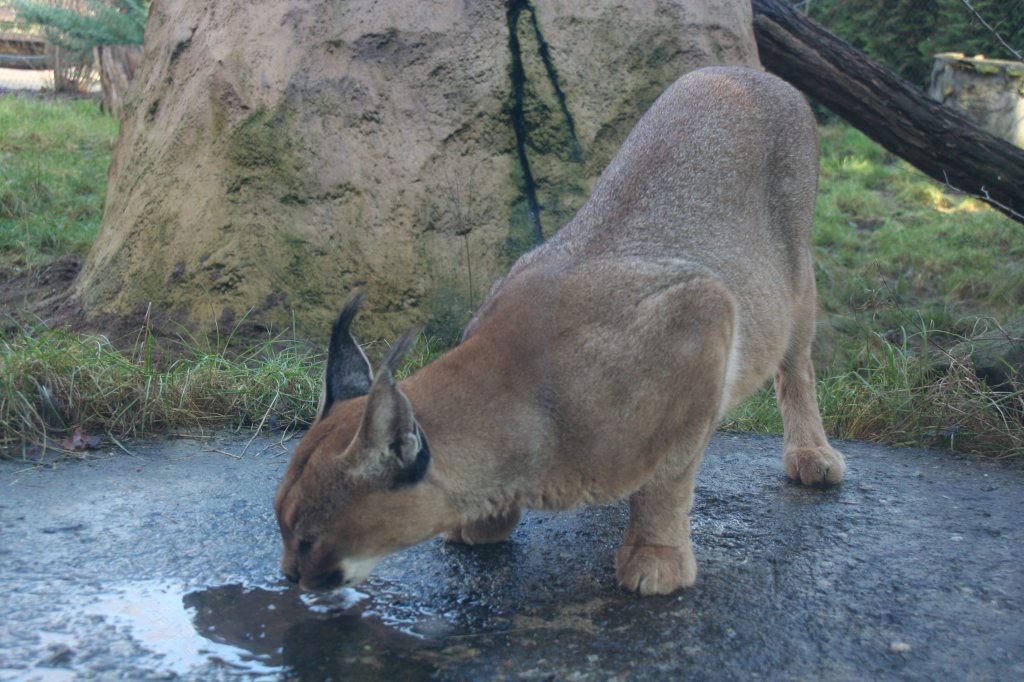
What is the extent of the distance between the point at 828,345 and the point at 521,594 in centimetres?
480

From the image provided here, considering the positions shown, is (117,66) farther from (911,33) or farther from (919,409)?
(919,409)

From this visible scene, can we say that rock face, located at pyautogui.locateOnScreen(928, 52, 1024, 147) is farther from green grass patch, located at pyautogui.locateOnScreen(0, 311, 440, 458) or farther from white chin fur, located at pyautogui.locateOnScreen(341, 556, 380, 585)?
white chin fur, located at pyautogui.locateOnScreen(341, 556, 380, 585)

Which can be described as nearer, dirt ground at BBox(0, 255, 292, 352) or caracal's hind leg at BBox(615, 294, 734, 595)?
caracal's hind leg at BBox(615, 294, 734, 595)

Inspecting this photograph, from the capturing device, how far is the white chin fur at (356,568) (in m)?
3.50

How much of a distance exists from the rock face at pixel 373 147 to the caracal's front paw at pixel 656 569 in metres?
3.07

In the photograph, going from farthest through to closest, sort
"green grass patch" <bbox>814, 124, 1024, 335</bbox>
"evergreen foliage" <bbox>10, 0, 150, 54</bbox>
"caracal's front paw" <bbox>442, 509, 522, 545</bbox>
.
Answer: "evergreen foliage" <bbox>10, 0, 150, 54</bbox> → "green grass patch" <bbox>814, 124, 1024, 335</bbox> → "caracal's front paw" <bbox>442, 509, 522, 545</bbox>

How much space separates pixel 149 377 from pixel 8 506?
1.27 meters

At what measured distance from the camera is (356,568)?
11.6 feet

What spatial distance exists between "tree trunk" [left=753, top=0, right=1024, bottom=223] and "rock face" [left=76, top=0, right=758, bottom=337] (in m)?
0.92

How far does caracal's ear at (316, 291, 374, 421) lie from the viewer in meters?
3.71

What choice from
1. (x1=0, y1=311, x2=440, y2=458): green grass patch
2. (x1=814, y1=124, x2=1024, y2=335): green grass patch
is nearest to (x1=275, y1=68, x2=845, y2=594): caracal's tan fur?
(x1=0, y1=311, x2=440, y2=458): green grass patch

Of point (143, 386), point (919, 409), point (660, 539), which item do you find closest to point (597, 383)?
point (660, 539)

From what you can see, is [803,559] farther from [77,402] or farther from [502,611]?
[77,402]

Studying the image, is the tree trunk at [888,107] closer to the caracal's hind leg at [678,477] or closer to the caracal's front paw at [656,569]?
the caracal's hind leg at [678,477]
